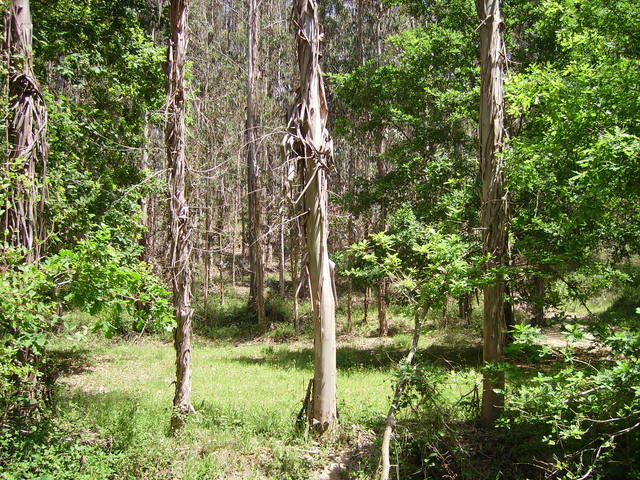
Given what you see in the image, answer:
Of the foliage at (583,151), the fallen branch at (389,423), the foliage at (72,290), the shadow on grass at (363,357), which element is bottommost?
the shadow on grass at (363,357)

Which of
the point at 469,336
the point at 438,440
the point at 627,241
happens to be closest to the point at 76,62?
the point at 438,440

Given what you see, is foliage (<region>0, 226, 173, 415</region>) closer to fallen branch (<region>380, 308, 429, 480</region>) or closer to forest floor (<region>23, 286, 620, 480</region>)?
forest floor (<region>23, 286, 620, 480</region>)

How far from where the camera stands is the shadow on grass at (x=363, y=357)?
46.4 feet

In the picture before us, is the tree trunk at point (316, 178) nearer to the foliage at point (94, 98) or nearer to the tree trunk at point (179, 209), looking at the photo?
the tree trunk at point (179, 209)

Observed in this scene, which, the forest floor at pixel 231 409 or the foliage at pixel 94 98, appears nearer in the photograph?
the forest floor at pixel 231 409

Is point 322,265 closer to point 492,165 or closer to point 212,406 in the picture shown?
point 492,165

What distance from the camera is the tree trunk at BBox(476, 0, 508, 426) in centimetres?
673

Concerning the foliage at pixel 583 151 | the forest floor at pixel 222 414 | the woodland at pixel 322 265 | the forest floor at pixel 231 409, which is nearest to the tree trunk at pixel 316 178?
the woodland at pixel 322 265

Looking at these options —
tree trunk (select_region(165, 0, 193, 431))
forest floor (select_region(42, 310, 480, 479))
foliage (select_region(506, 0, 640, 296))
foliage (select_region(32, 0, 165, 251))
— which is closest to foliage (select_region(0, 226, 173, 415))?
tree trunk (select_region(165, 0, 193, 431))

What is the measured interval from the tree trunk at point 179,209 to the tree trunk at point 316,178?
5.44 ft

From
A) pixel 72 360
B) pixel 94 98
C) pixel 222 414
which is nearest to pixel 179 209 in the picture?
pixel 222 414

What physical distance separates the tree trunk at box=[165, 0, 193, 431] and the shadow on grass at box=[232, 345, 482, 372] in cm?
706

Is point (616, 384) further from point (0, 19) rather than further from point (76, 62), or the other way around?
point (76, 62)

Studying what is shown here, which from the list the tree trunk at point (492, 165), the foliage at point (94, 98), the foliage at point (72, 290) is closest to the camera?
the foliage at point (72, 290)
